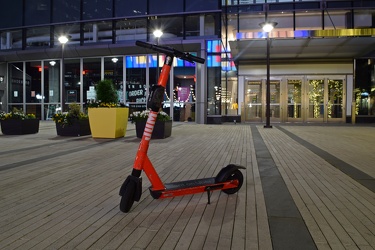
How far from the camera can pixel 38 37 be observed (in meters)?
26.4

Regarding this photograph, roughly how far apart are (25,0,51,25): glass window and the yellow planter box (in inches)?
696

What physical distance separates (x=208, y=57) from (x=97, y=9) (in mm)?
9308

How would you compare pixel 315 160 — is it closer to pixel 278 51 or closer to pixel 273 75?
pixel 278 51

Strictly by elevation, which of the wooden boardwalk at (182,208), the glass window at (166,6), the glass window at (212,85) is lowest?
the wooden boardwalk at (182,208)

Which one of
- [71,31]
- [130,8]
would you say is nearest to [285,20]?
[130,8]

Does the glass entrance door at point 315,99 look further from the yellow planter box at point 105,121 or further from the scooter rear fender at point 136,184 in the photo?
the scooter rear fender at point 136,184

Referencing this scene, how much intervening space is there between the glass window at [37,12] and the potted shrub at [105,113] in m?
17.3

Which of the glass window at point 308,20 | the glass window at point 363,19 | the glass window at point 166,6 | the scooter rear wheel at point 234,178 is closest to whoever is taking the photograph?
the scooter rear wheel at point 234,178

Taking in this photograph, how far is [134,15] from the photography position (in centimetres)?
2417

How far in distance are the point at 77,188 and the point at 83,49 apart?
69.7 feet

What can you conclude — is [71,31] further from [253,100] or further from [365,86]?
[365,86]

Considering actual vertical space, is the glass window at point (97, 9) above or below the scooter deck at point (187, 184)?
above

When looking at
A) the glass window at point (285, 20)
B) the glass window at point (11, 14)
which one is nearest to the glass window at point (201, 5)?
the glass window at point (285, 20)

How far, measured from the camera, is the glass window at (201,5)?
22.6 meters
